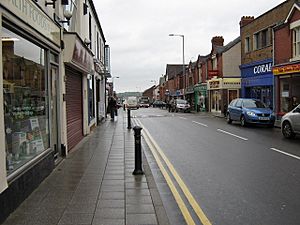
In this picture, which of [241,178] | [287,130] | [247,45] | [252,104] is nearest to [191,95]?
[247,45]

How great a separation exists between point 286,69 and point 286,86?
140cm

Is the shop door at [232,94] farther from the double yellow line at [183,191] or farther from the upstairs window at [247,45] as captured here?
the double yellow line at [183,191]

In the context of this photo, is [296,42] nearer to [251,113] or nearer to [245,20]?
[251,113]

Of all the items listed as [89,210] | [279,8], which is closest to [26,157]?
[89,210]

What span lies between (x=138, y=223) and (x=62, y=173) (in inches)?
145

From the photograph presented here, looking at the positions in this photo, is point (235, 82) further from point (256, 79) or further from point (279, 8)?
point (279, 8)

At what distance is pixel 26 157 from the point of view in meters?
6.95

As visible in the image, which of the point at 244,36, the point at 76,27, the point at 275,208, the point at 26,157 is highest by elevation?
the point at 244,36

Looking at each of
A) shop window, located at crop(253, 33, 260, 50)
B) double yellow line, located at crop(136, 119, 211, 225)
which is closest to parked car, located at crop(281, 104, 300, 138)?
double yellow line, located at crop(136, 119, 211, 225)

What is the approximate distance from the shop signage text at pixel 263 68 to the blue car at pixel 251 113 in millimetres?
5196

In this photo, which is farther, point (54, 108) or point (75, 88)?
point (75, 88)

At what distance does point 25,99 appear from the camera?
7137 millimetres

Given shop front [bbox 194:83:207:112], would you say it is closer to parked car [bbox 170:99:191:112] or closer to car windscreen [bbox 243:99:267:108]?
parked car [bbox 170:99:191:112]

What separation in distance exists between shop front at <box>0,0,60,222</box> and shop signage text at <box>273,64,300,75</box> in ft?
54.9
